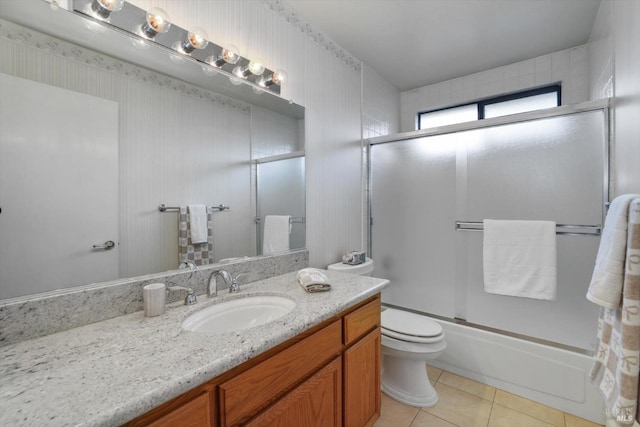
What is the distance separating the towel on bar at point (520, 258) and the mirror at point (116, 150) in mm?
1583

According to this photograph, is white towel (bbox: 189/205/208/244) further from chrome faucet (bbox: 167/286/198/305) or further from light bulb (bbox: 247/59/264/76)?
light bulb (bbox: 247/59/264/76)

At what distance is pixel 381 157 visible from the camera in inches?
99.8

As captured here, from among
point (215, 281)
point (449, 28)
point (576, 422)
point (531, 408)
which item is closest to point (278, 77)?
point (215, 281)

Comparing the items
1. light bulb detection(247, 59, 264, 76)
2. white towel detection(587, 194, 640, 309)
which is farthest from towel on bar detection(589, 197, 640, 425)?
light bulb detection(247, 59, 264, 76)

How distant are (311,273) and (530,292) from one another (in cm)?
144

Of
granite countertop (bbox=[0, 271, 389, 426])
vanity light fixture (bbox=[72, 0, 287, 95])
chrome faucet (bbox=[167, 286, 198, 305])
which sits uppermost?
vanity light fixture (bbox=[72, 0, 287, 95])

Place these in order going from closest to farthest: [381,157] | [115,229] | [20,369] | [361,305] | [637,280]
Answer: [20,369], [637,280], [115,229], [361,305], [381,157]

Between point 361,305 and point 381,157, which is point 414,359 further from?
point 381,157

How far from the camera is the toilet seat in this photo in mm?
1705

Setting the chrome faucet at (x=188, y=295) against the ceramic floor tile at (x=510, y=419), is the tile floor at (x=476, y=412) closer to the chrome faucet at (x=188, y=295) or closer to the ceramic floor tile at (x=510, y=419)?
the ceramic floor tile at (x=510, y=419)

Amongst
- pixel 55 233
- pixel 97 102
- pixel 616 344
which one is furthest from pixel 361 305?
pixel 97 102

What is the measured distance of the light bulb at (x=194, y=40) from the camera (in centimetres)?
129

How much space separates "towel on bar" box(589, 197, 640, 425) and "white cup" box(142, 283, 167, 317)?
159cm

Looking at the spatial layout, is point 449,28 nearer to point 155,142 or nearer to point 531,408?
point 155,142
